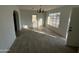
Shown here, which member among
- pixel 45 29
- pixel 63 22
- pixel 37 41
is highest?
pixel 63 22

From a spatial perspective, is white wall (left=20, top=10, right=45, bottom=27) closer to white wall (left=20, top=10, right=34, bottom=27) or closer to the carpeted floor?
white wall (left=20, top=10, right=34, bottom=27)

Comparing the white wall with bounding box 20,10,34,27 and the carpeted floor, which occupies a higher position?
the white wall with bounding box 20,10,34,27

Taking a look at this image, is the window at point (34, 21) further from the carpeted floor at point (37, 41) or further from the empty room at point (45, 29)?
the carpeted floor at point (37, 41)

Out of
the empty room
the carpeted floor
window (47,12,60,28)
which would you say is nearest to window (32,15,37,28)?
the empty room

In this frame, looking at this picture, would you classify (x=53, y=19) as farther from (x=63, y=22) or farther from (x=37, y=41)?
(x=37, y=41)

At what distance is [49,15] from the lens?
2.00 m

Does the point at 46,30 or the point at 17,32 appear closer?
the point at 46,30

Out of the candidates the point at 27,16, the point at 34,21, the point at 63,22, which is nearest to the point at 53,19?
the point at 63,22

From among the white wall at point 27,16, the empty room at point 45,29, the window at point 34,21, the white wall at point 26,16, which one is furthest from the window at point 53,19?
the white wall at point 26,16

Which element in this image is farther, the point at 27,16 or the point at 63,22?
the point at 63,22
